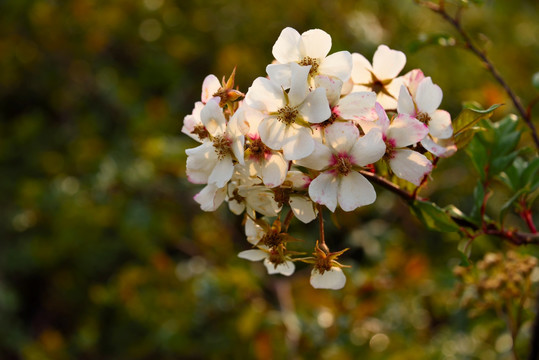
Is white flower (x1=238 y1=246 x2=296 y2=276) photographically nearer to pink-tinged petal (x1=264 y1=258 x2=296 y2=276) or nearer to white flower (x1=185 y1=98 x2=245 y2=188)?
pink-tinged petal (x1=264 y1=258 x2=296 y2=276)

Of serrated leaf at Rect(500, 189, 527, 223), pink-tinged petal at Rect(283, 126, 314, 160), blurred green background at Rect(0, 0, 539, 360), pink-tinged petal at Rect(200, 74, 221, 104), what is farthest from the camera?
blurred green background at Rect(0, 0, 539, 360)

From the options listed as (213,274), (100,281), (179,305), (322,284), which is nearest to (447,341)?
(213,274)

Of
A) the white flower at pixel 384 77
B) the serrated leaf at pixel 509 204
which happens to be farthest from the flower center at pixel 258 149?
the serrated leaf at pixel 509 204

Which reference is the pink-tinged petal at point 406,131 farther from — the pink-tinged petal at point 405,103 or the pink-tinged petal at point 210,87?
the pink-tinged petal at point 210,87

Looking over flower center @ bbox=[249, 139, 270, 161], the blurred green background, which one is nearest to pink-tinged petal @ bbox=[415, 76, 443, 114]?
flower center @ bbox=[249, 139, 270, 161]

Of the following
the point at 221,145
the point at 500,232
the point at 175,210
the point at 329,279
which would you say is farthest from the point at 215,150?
the point at 175,210

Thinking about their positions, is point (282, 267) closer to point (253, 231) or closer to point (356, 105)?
point (253, 231)

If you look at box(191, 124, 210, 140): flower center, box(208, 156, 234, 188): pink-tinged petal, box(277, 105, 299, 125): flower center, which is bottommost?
box(208, 156, 234, 188): pink-tinged petal
